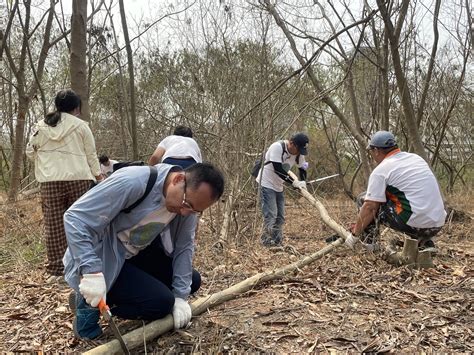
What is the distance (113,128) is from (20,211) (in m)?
5.27

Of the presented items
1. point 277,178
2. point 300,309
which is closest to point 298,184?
point 277,178

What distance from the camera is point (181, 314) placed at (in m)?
2.67

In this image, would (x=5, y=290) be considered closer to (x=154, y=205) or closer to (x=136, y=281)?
(x=136, y=281)

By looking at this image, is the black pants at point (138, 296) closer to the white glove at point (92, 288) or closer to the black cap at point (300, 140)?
the white glove at point (92, 288)

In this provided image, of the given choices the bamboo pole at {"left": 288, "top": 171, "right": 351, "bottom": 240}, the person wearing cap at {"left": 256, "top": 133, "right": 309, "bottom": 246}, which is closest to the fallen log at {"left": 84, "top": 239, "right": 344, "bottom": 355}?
the bamboo pole at {"left": 288, "top": 171, "right": 351, "bottom": 240}

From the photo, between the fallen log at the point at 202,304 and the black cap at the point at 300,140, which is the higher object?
the black cap at the point at 300,140

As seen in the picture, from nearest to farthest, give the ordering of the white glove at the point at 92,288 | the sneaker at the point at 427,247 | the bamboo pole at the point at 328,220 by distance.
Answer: the white glove at the point at 92,288 < the sneaker at the point at 427,247 < the bamboo pole at the point at 328,220

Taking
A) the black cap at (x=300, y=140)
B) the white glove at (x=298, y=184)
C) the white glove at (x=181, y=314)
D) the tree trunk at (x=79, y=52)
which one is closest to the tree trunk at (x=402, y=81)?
the black cap at (x=300, y=140)

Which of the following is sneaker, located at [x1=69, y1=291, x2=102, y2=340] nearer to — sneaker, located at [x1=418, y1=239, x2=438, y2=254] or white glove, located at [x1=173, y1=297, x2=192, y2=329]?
white glove, located at [x1=173, y1=297, x2=192, y2=329]

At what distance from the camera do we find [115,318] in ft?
9.77

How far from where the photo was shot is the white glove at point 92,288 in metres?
2.25

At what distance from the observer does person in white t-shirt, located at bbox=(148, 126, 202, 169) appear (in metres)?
4.64

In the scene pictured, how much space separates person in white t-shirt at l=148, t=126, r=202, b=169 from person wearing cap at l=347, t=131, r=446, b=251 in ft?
5.68

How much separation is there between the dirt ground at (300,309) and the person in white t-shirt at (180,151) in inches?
37.5
